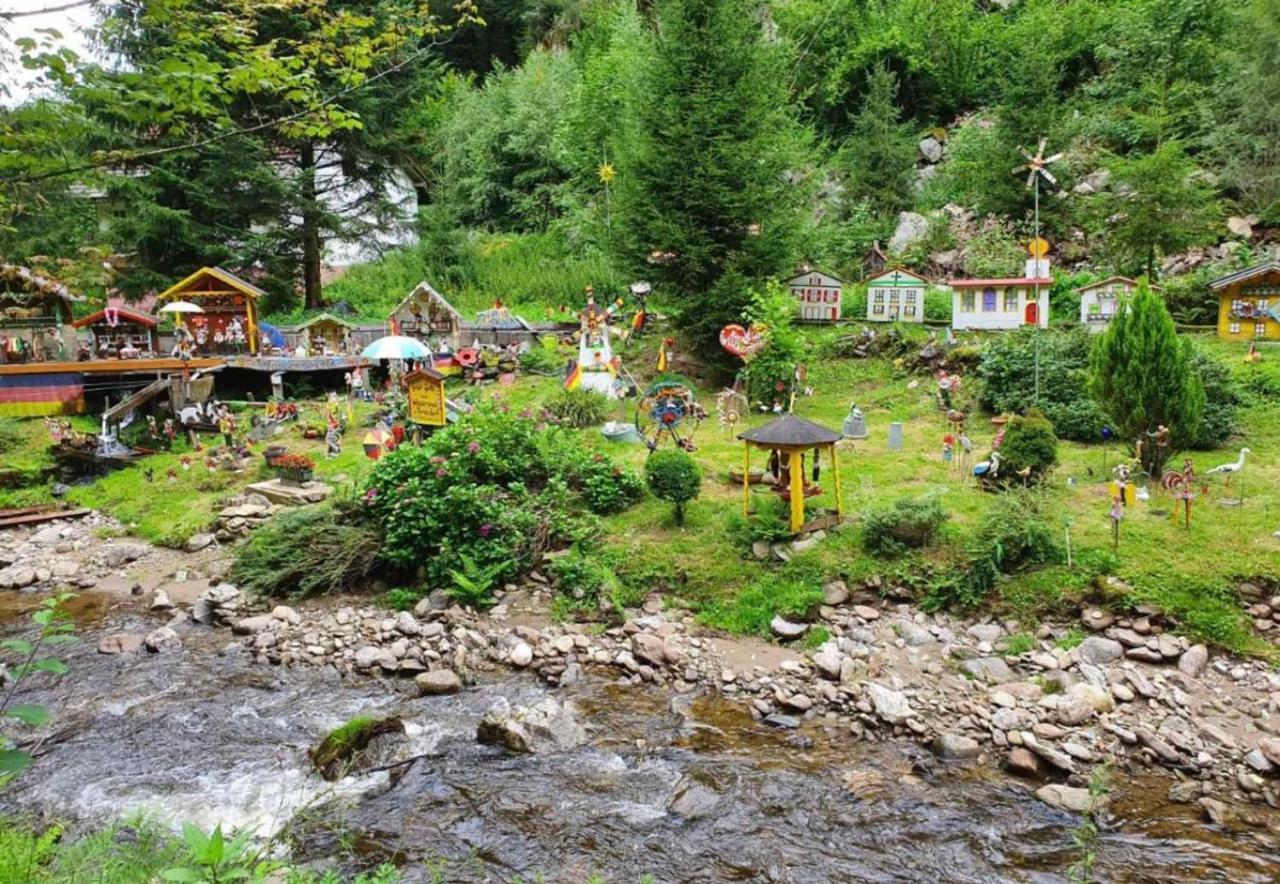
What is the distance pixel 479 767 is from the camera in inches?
322

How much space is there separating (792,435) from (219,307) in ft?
56.7

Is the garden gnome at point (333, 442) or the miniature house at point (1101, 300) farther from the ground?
the miniature house at point (1101, 300)

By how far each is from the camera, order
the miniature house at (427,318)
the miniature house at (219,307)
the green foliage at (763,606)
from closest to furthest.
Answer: the green foliage at (763,606) < the miniature house at (219,307) < the miniature house at (427,318)

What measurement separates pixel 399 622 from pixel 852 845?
6763 millimetres

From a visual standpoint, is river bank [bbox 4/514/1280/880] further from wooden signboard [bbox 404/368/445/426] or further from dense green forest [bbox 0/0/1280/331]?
dense green forest [bbox 0/0/1280/331]

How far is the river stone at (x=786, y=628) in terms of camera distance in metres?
10.4

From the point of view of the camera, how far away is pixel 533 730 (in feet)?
28.2

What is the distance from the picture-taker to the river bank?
6.95 m

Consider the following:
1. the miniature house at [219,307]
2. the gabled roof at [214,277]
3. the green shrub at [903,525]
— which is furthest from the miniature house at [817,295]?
Answer: the miniature house at [219,307]

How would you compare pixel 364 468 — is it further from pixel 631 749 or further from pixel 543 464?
pixel 631 749

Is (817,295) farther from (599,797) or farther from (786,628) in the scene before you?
(599,797)

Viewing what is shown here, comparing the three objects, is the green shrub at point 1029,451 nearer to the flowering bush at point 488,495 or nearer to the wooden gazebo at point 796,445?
the wooden gazebo at point 796,445

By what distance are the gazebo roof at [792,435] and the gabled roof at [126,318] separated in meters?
17.1

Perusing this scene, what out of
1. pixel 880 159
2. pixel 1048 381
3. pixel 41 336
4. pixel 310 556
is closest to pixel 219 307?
pixel 41 336
